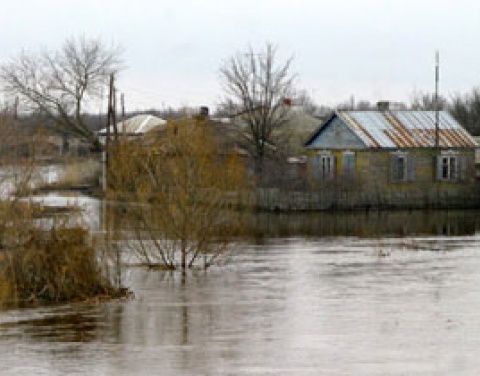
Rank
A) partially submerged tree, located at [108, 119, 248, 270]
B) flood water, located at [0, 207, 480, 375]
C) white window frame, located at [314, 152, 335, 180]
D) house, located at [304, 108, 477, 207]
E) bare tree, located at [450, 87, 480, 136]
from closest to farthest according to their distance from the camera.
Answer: flood water, located at [0, 207, 480, 375]
partially submerged tree, located at [108, 119, 248, 270]
house, located at [304, 108, 477, 207]
white window frame, located at [314, 152, 335, 180]
bare tree, located at [450, 87, 480, 136]

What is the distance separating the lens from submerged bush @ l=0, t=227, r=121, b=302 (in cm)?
2484

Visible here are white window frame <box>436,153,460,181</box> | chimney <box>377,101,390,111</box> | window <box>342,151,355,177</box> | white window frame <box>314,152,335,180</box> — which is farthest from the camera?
chimney <box>377,101,390,111</box>

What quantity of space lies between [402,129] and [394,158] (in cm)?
225

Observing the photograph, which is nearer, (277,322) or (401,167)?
(277,322)

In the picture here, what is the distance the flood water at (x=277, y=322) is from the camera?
17.6m

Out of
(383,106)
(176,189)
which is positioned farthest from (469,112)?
(176,189)

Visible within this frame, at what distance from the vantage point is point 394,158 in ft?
191

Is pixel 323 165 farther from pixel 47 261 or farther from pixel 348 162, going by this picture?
pixel 47 261

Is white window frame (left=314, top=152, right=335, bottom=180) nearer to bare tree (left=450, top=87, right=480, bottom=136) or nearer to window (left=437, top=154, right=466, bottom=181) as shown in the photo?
window (left=437, top=154, right=466, bottom=181)

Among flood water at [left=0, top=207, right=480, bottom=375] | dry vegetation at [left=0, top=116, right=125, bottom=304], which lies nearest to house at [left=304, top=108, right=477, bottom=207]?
flood water at [left=0, top=207, right=480, bottom=375]

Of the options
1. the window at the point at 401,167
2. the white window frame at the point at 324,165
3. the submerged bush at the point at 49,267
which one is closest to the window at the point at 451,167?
the window at the point at 401,167

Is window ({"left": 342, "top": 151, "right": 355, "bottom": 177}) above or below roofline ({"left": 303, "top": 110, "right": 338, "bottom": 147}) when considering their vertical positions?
below

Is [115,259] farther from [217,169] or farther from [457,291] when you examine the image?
[457,291]

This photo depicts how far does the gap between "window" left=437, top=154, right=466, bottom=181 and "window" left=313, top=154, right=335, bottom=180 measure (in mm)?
5522
